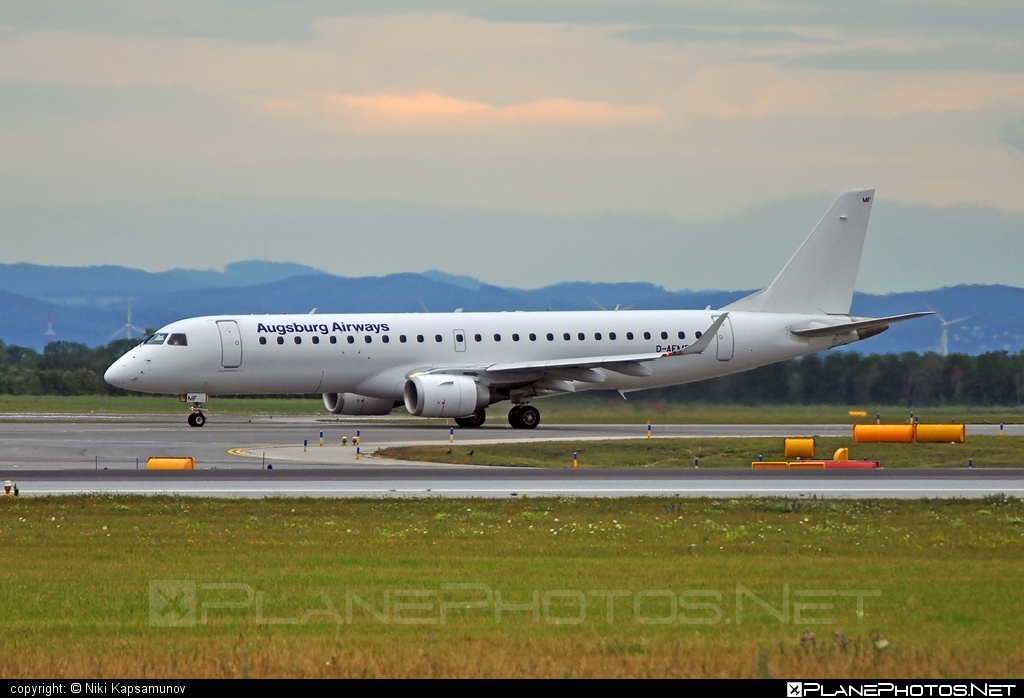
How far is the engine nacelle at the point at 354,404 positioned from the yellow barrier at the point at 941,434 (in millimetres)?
18495

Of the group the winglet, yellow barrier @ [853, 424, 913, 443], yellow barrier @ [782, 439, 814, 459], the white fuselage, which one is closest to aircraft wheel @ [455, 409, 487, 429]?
the white fuselage

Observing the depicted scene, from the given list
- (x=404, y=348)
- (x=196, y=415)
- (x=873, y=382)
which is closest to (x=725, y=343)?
(x=873, y=382)

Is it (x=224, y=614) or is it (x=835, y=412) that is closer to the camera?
(x=224, y=614)

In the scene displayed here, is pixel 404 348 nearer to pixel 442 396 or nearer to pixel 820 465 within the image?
pixel 442 396

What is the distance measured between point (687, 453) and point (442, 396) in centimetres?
1030

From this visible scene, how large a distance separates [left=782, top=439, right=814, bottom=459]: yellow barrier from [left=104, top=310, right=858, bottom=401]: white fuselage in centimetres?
1218

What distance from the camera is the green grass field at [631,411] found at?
49.7 metres

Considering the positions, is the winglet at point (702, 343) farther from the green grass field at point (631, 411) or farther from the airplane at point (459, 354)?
the green grass field at point (631, 411)

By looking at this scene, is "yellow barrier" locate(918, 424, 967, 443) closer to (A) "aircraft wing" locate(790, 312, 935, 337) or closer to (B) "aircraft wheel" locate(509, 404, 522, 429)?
(A) "aircraft wing" locate(790, 312, 935, 337)

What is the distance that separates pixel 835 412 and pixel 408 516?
3506cm

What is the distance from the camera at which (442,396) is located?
1781 inches

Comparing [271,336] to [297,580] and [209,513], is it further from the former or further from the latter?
[297,580]

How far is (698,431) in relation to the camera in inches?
1891
